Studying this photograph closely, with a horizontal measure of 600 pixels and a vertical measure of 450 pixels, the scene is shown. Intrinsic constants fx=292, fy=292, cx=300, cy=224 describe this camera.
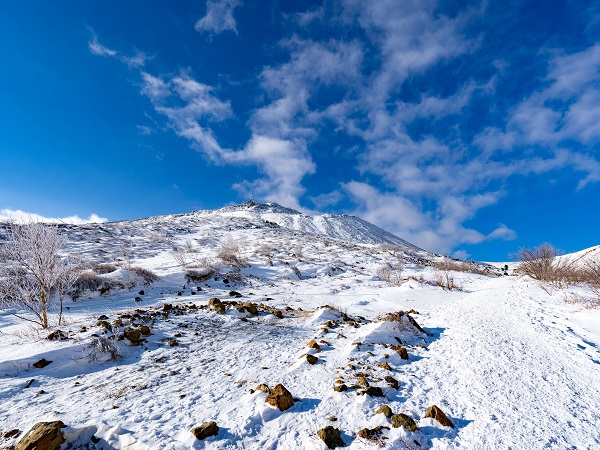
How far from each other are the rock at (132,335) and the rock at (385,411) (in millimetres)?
5876

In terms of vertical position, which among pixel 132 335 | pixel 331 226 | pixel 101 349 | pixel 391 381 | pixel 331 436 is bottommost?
pixel 331 436

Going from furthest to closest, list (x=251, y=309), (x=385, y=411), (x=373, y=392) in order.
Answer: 1. (x=251, y=309)
2. (x=373, y=392)
3. (x=385, y=411)

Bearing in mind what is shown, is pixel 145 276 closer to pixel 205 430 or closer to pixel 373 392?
pixel 205 430

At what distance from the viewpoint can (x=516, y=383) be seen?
4.77 metres

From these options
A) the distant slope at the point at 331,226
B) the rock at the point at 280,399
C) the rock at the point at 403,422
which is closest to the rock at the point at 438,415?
the rock at the point at 403,422

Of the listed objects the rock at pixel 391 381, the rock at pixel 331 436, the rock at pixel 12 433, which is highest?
the rock at pixel 391 381

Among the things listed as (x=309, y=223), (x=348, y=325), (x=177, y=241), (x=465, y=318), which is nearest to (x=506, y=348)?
(x=465, y=318)

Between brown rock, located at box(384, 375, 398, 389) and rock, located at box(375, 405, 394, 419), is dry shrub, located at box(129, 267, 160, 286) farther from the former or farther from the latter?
rock, located at box(375, 405, 394, 419)

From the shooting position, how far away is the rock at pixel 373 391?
445 centimetres

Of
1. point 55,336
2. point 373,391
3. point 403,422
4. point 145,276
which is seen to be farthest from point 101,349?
point 145,276

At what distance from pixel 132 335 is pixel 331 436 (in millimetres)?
5716

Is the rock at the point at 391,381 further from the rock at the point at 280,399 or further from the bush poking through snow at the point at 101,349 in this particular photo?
the bush poking through snow at the point at 101,349

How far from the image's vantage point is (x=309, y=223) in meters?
69.9

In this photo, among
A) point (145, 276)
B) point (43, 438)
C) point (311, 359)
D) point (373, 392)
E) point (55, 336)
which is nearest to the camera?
point (43, 438)
